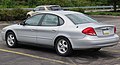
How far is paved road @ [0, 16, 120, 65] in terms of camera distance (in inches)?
338

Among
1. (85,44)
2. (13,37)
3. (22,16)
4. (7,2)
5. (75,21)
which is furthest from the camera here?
(7,2)

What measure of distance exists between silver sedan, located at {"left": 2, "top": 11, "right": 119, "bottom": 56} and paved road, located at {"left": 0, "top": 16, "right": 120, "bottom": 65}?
0.99 ft

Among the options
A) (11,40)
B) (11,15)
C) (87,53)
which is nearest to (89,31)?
(87,53)

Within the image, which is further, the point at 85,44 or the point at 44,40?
the point at 44,40

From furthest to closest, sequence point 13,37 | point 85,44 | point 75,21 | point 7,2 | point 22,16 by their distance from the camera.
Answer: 1. point 7,2
2. point 22,16
3. point 13,37
4. point 75,21
5. point 85,44

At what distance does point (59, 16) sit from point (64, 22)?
0.34 m

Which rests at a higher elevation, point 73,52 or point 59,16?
point 59,16

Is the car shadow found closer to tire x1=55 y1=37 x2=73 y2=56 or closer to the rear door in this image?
tire x1=55 y1=37 x2=73 y2=56

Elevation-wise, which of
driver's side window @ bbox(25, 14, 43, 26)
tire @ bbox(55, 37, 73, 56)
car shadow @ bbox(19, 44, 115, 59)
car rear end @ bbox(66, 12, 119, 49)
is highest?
driver's side window @ bbox(25, 14, 43, 26)

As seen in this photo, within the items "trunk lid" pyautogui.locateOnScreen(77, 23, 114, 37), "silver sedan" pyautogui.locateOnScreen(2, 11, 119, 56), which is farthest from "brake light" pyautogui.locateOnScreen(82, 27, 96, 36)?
"trunk lid" pyautogui.locateOnScreen(77, 23, 114, 37)

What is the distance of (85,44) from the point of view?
8.93 meters

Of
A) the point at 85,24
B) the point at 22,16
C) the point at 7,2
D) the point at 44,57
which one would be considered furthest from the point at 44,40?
the point at 7,2

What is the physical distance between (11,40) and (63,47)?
102 inches

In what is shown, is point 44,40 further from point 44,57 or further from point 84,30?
point 84,30
